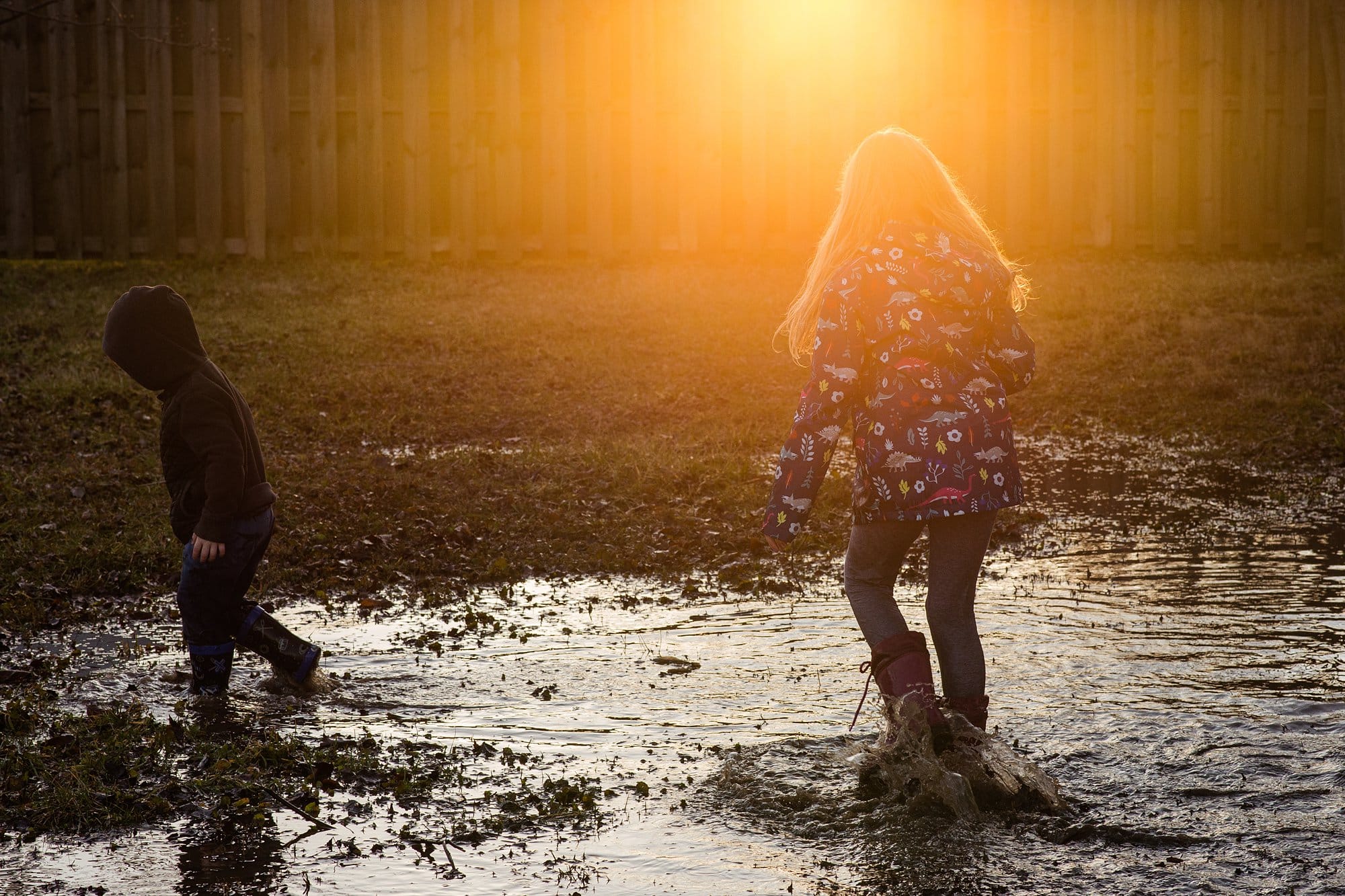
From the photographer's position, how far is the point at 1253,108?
13.6 metres

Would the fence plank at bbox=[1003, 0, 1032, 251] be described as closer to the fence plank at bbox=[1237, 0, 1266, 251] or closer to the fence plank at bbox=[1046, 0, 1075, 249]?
the fence plank at bbox=[1046, 0, 1075, 249]

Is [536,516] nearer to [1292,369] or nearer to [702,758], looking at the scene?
[702,758]

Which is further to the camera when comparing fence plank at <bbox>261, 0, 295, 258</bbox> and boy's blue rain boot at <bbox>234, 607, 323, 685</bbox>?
fence plank at <bbox>261, 0, 295, 258</bbox>

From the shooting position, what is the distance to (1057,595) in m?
6.24

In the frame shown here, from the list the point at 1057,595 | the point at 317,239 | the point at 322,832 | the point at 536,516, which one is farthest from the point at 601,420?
the point at 322,832

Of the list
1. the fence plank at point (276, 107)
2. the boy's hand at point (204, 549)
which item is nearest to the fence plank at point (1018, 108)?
the fence plank at point (276, 107)

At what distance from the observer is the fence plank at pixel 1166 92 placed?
13555 millimetres

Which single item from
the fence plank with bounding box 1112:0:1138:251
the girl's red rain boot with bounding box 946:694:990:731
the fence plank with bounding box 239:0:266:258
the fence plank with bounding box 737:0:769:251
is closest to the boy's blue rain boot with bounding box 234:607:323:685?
the girl's red rain boot with bounding box 946:694:990:731

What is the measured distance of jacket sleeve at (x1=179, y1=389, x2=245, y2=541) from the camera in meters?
4.85

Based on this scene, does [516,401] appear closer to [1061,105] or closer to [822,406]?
[822,406]

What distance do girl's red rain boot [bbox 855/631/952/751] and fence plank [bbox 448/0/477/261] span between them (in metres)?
9.72

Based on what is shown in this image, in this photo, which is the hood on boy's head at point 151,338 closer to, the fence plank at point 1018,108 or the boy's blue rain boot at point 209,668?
the boy's blue rain boot at point 209,668

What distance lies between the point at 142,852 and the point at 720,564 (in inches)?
145

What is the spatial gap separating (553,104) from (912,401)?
975 centimetres
